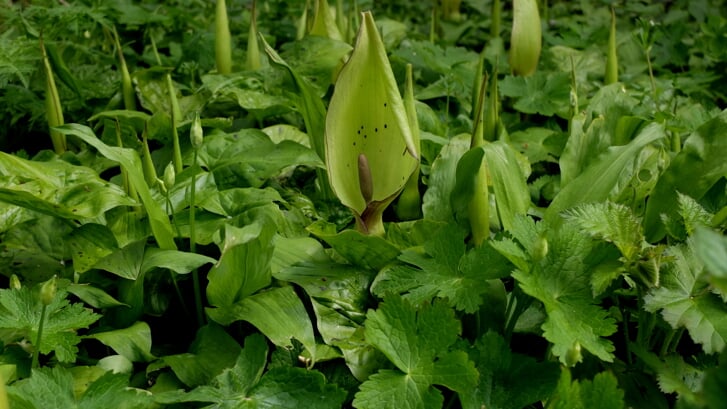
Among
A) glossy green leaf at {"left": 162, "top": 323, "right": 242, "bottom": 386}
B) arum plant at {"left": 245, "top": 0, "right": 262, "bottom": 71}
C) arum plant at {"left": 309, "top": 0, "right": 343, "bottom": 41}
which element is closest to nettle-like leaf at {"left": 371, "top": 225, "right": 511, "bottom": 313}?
glossy green leaf at {"left": 162, "top": 323, "right": 242, "bottom": 386}

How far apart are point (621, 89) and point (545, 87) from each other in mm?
212

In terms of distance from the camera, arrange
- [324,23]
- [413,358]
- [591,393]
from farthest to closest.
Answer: [324,23] → [413,358] → [591,393]

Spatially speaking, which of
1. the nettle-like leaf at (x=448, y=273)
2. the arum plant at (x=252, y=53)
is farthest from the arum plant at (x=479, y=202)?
the arum plant at (x=252, y=53)

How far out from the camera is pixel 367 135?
1131 millimetres

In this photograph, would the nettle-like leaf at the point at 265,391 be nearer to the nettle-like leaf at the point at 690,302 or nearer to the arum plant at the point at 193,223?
the arum plant at the point at 193,223

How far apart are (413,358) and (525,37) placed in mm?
1154

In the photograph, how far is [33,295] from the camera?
1012 millimetres

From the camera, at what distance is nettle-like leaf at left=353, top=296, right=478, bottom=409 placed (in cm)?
87

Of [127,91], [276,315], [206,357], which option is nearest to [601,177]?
[276,315]

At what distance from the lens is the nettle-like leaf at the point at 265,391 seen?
90 cm

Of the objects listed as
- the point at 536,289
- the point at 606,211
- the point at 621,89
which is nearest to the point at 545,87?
the point at 621,89

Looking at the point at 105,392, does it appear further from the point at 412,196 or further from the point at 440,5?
the point at 440,5

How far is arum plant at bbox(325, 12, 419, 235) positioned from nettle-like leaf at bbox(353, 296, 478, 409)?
0.87ft

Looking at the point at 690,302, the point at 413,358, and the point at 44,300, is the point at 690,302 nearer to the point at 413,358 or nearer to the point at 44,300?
the point at 413,358
